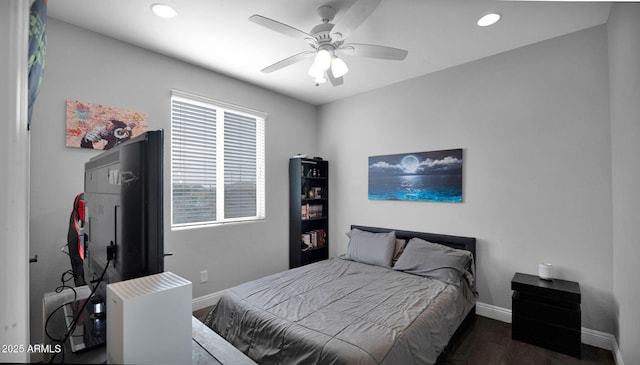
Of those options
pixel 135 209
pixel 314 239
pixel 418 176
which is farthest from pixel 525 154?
pixel 135 209

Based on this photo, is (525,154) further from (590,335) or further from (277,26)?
(277,26)

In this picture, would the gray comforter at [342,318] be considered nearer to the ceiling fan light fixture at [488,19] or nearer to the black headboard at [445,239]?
the black headboard at [445,239]

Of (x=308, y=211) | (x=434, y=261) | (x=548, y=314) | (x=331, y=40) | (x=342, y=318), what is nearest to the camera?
(x=342, y=318)

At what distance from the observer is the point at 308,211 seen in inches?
158

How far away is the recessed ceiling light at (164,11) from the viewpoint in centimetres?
200

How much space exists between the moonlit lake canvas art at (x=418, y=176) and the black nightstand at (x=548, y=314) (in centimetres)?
106

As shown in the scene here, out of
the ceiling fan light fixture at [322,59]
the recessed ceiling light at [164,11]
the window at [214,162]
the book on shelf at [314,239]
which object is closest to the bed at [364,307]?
the book on shelf at [314,239]

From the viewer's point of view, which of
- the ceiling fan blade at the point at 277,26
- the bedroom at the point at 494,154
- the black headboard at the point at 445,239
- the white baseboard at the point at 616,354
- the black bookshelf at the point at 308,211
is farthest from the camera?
the black bookshelf at the point at 308,211

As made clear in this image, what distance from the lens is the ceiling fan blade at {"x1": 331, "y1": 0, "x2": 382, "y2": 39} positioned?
5.29ft

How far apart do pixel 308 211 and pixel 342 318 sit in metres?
2.23

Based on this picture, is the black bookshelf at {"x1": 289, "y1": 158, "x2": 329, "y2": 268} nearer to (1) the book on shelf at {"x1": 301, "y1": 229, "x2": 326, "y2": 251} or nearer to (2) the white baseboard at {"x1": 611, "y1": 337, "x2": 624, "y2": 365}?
(1) the book on shelf at {"x1": 301, "y1": 229, "x2": 326, "y2": 251}

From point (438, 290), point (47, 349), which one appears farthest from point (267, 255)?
point (47, 349)

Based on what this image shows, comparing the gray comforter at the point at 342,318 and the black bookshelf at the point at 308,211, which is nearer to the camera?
the gray comforter at the point at 342,318

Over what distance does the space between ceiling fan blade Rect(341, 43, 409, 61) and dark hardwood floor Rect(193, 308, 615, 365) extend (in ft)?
7.61
